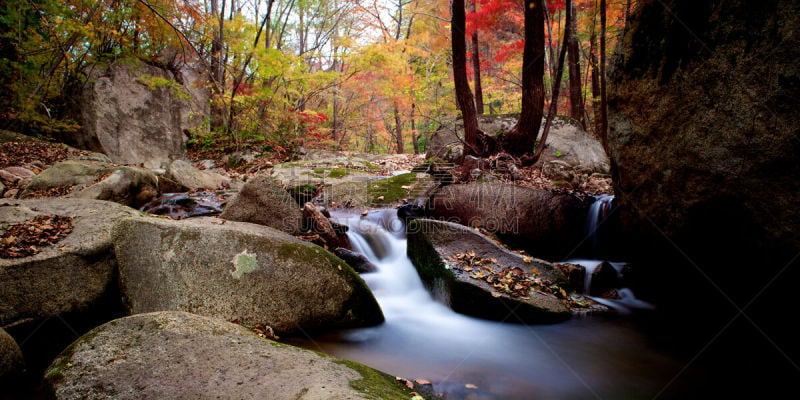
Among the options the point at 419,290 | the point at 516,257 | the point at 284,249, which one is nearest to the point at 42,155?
the point at 284,249

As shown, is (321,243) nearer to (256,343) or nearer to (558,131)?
(256,343)

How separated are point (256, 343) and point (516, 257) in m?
3.59

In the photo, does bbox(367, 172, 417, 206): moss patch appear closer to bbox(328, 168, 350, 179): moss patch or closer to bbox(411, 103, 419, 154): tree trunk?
bbox(328, 168, 350, 179): moss patch

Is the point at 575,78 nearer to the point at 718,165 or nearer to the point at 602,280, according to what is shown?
the point at 602,280

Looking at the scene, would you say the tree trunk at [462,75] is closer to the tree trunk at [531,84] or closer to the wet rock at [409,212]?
the tree trunk at [531,84]

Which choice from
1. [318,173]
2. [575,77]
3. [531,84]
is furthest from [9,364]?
[575,77]

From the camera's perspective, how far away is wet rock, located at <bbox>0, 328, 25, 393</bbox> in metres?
2.26

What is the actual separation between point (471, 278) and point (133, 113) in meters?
12.8

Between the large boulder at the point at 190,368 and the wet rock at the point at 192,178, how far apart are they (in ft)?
23.9

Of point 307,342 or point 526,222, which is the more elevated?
point 526,222

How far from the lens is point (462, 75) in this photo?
8336mm

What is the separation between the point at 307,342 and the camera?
318cm

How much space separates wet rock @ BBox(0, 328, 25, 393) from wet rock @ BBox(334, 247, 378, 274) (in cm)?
328

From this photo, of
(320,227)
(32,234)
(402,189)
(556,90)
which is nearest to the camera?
(32,234)
